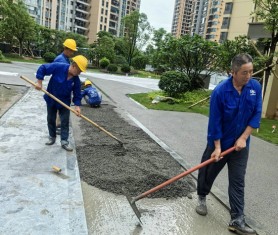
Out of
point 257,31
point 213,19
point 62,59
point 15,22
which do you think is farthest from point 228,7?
point 62,59

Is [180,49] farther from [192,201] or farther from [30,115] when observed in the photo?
[192,201]

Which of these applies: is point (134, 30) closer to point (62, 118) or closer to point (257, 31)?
point (257, 31)

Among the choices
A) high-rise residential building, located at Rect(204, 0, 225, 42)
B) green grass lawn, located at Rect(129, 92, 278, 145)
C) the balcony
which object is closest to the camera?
green grass lawn, located at Rect(129, 92, 278, 145)

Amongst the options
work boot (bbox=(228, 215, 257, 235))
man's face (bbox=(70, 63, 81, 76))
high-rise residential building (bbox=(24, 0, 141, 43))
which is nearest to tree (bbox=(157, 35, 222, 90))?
man's face (bbox=(70, 63, 81, 76))

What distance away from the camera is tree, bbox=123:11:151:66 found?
42469mm

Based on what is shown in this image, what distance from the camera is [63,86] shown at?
16.0ft

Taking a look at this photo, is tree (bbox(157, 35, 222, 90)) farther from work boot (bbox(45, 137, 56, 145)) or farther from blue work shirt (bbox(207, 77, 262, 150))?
blue work shirt (bbox(207, 77, 262, 150))

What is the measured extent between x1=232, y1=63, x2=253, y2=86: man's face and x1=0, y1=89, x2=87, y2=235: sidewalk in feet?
6.47

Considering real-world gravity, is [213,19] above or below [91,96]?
above

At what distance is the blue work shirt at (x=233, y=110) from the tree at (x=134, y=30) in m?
41.2

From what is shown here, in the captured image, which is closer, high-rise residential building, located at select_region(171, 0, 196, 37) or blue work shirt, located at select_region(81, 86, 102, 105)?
blue work shirt, located at select_region(81, 86, 102, 105)

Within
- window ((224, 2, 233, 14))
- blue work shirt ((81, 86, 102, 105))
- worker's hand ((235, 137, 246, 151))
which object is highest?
window ((224, 2, 233, 14))

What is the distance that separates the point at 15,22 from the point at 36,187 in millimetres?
33295

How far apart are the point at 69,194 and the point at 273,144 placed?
18.5 feet
